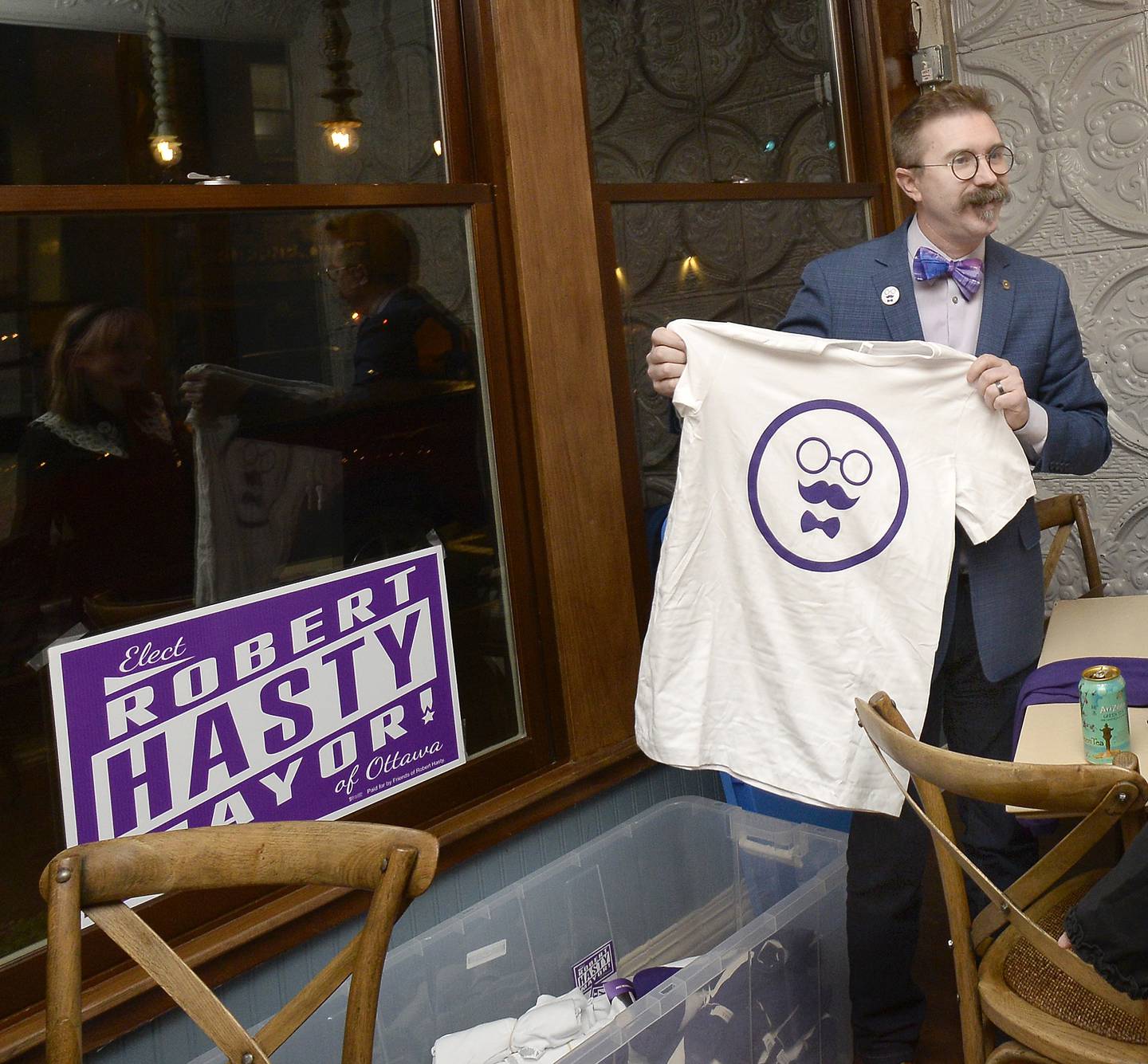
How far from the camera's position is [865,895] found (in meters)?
2.18

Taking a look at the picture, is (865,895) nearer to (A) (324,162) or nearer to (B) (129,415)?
(B) (129,415)

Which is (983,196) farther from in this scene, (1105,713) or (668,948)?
(668,948)

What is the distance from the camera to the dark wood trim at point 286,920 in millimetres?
1836

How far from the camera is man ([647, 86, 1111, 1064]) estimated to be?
7.10ft

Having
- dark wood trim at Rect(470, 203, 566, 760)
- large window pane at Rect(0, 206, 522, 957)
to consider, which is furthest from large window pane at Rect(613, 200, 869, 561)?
large window pane at Rect(0, 206, 522, 957)

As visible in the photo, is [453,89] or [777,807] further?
[777,807]

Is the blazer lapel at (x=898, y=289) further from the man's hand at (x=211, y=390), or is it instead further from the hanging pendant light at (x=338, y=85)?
the man's hand at (x=211, y=390)

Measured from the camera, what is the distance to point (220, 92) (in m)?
2.09

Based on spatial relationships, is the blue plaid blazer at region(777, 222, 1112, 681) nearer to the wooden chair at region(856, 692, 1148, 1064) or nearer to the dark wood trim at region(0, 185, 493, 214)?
the wooden chair at region(856, 692, 1148, 1064)

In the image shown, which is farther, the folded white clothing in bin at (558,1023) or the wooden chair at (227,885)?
the folded white clothing in bin at (558,1023)

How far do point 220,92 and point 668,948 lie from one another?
2050mm

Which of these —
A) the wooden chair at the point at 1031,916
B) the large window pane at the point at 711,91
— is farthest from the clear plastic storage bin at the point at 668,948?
the large window pane at the point at 711,91

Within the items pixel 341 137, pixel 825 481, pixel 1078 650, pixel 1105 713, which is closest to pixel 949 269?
pixel 825 481

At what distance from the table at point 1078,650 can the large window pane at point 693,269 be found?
94 cm
